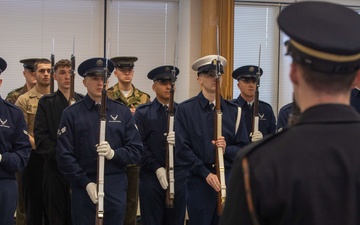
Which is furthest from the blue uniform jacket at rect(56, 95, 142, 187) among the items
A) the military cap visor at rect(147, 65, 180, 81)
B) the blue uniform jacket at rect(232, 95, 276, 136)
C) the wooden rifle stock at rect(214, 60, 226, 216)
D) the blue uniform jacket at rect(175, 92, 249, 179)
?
the blue uniform jacket at rect(232, 95, 276, 136)

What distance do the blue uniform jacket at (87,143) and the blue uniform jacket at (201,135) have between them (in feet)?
1.08

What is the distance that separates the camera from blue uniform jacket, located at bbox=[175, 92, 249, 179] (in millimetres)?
3992

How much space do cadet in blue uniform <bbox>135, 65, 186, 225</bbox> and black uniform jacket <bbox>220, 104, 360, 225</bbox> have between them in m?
3.27

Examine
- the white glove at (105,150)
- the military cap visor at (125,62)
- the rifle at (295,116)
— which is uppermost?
the military cap visor at (125,62)

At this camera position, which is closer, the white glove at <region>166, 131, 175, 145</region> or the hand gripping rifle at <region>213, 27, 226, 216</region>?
the hand gripping rifle at <region>213, 27, 226, 216</region>

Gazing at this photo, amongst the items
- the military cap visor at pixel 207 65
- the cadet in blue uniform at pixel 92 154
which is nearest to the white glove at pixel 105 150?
the cadet in blue uniform at pixel 92 154

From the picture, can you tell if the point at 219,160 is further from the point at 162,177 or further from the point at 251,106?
the point at 251,106

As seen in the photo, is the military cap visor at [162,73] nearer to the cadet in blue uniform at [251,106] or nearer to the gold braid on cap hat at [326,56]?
the cadet in blue uniform at [251,106]

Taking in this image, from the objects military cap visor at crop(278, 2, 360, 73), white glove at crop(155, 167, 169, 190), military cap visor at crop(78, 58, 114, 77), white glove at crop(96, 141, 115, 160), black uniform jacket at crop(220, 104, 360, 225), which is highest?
military cap visor at crop(78, 58, 114, 77)

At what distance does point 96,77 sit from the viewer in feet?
13.1

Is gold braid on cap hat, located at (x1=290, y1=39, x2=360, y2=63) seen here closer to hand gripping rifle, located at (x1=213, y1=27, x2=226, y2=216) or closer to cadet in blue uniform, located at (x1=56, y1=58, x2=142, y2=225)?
cadet in blue uniform, located at (x1=56, y1=58, x2=142, y2=225)

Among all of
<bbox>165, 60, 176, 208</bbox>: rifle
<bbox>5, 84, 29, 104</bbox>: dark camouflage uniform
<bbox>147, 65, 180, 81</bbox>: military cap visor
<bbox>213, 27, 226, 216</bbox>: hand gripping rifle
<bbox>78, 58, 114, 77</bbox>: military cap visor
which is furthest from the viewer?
<bbox>5, 84, 29, 104</bbox>: dark camouflage uniform

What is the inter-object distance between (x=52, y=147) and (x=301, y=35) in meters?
3.41

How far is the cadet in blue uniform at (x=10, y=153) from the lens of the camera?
3.70 metres
